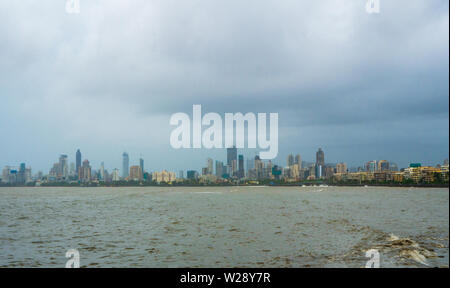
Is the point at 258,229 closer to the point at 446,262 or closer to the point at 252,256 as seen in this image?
the point at 252,256

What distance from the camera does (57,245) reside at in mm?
28609

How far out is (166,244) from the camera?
28094 mm
